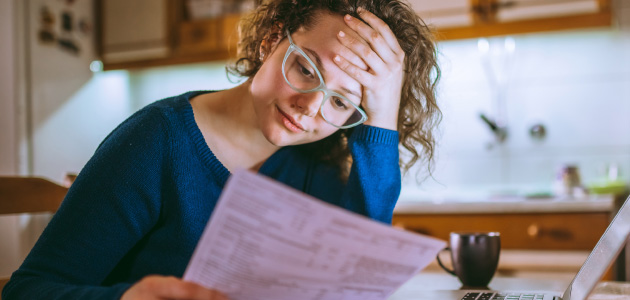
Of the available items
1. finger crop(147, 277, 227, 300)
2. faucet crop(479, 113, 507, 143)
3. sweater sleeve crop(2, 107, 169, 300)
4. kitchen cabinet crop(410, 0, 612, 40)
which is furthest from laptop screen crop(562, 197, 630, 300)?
faucet crop(479, 113, 507, 143)

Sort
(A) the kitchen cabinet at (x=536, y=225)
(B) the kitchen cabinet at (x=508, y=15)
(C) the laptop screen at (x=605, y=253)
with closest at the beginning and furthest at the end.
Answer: (C) the laptop screen at (x=605, y=253)
(A) the kitchen cabinet at (x=536, y=225)
(B) the kitchen cabinet at (x=508, y=15)

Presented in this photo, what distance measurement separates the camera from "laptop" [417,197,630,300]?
59 centimetres

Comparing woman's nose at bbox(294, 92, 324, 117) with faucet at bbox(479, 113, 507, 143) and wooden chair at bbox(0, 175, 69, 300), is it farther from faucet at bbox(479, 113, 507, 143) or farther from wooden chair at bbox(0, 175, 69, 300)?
faucet at bbox(479, 113, 507, 143)

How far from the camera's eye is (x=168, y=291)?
51 cm

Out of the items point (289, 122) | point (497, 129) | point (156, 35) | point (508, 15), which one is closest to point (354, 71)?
point (289, 122)

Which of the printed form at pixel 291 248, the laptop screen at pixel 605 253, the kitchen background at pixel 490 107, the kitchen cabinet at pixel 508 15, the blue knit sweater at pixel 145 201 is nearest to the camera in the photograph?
the printed form at pixel 291 248

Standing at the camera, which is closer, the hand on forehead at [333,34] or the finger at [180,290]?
the finger at [180,290]

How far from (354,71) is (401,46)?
0.57ft

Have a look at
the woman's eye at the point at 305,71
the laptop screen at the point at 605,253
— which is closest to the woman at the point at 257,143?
the woman's eye at the point at 305,71

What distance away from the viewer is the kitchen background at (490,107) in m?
2.32

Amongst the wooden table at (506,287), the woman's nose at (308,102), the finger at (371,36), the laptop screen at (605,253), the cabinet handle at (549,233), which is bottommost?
the cabinet handle at (549,233)

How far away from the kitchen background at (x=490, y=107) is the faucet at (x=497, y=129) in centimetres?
2

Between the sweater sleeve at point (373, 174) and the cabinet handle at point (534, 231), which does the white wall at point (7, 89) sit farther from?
the cabinet handle at point (534, 231)

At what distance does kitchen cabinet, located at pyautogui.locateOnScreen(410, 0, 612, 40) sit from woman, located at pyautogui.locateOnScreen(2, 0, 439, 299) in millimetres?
1154
